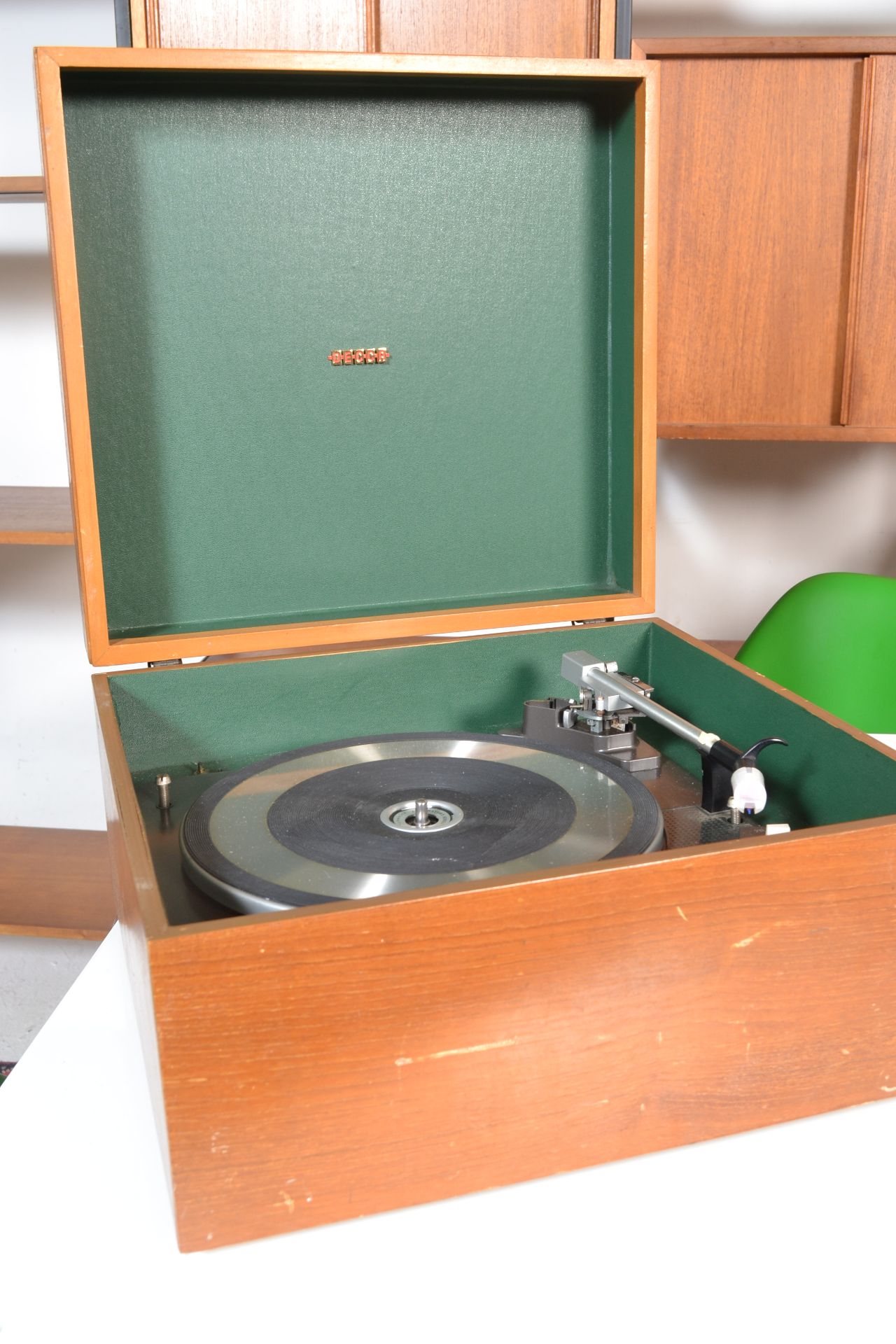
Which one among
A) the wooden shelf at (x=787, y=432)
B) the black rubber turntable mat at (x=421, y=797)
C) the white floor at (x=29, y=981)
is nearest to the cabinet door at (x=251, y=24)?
the black rubber turntable mat at (x=421, y=797)

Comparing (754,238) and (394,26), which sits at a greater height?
(394,26)

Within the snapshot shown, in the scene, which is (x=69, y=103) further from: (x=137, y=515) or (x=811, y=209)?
→ (x=811, y=209)

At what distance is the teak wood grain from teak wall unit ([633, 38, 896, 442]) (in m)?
1.55

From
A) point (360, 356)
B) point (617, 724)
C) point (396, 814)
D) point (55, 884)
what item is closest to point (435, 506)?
point (360, 356)

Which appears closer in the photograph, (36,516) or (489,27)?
(489,27)

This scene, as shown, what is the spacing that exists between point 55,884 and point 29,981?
73 cm

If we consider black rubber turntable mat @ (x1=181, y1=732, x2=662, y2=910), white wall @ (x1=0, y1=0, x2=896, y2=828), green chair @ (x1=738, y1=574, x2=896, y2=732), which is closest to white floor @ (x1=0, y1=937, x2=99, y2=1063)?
white wall @ (x1=0, y1=0, x2=896, y2=828)

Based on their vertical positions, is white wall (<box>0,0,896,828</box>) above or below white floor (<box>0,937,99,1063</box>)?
above

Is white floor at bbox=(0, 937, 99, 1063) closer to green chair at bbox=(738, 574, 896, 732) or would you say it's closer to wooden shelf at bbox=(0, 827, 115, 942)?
wooden shelf at bbox=(0, 827, 115, 942)

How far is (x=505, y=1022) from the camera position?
83cm

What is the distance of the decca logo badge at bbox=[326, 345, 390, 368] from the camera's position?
1.48 meters

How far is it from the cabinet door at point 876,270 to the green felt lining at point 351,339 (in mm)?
1012

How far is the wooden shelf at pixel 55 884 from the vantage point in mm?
2432

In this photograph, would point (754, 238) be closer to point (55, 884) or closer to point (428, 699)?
point (428, 699)
